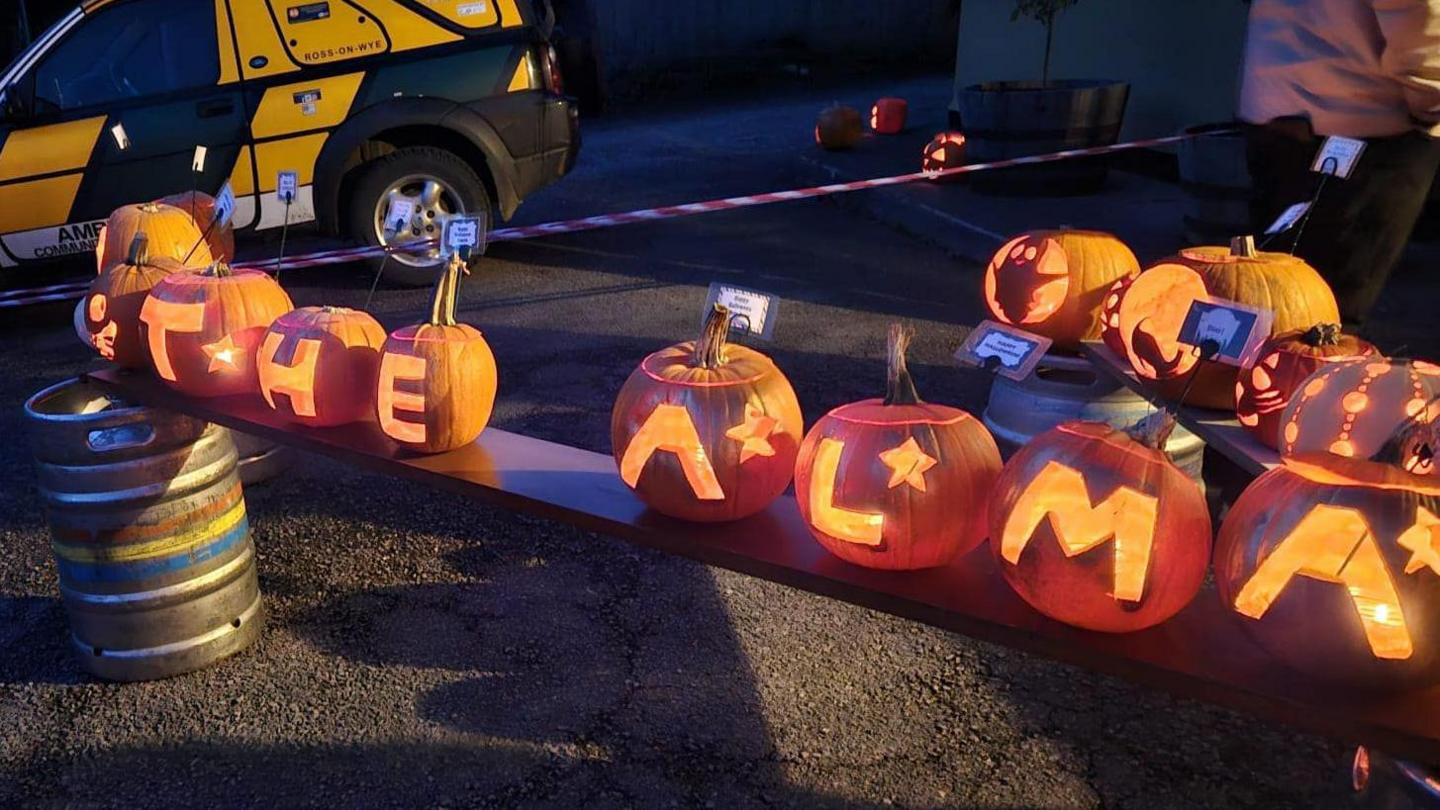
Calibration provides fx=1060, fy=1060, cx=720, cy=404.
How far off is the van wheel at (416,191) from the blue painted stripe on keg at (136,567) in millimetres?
4378

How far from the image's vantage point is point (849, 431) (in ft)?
6.84

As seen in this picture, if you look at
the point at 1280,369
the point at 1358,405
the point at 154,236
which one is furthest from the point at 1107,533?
the point at 154,236

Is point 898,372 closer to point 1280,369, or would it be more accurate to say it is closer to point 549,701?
point 1280,369

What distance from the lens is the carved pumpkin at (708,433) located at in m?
2.20

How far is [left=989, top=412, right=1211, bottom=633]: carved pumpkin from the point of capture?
1783 mm

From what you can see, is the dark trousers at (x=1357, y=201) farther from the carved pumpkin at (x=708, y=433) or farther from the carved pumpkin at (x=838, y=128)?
the carved pumpkin at (x=838, y=128)

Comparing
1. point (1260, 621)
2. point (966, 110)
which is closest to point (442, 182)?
point (966, 110)

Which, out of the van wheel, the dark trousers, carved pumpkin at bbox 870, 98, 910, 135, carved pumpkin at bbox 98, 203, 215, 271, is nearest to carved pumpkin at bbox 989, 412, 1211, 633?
the dark trousers

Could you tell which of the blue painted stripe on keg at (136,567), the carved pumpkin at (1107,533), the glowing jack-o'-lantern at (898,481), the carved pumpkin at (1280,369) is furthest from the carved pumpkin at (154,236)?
the carved pumpkin at (1280,369)

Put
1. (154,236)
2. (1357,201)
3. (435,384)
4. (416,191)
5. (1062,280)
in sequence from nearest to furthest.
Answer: (435,384), (1357,201), (1062,280), (154,236), (416,191)

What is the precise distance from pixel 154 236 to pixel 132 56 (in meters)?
4.07

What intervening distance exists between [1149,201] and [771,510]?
25.7ft

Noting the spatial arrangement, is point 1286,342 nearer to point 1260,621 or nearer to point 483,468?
point 1260,621

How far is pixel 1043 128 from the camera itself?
30.1ft
